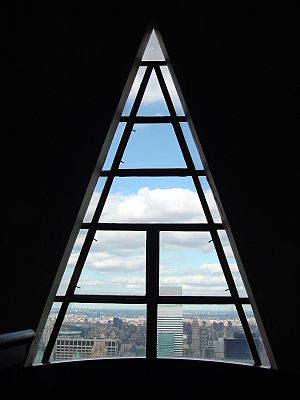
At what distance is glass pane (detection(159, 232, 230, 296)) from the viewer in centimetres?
699

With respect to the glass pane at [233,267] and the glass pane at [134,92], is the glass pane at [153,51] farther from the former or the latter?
the glass pane at [233,267]

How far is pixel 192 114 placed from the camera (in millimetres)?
5125

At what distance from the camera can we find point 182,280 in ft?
23.4

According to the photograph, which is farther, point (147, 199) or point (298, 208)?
point (147, 199)

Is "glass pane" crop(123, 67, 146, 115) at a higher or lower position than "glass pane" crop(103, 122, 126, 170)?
higher

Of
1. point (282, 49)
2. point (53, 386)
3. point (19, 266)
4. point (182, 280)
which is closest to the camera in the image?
point (282, 49)

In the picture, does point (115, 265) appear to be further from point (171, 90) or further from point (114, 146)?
point (171, 90)

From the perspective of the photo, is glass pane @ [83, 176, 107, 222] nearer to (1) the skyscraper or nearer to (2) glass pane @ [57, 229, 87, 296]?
(2) glass pane @ [57, 229, 87, 296]

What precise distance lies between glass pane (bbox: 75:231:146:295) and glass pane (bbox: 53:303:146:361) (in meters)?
0.31

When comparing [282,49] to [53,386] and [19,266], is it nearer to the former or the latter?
[19,266]

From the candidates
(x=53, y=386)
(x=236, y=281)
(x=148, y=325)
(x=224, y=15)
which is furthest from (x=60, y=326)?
(x=224, y=15)

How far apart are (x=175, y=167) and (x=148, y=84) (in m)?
1.56

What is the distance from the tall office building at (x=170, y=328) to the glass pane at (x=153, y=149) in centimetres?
226

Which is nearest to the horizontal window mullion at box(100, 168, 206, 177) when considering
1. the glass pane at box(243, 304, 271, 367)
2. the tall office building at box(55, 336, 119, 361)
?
the glass pane at box(243, 304, 271, 367)
